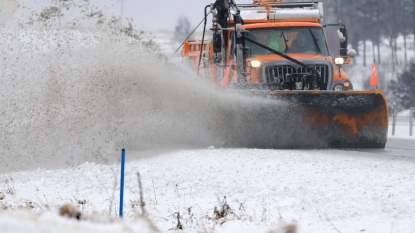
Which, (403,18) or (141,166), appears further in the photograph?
(403,18)

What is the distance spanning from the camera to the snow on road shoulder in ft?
18.2

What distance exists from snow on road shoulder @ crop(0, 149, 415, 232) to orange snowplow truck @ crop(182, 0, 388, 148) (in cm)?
175

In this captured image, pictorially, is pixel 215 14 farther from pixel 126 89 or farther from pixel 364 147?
pixel 364 147

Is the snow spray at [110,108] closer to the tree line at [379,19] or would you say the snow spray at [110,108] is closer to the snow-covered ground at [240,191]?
the snow-covered ground at [240,191]

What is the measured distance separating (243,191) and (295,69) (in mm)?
5901

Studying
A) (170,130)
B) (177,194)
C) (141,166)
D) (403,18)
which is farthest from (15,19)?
(403,18)

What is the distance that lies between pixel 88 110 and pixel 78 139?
66 centimetres

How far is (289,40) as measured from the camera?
13141 mm

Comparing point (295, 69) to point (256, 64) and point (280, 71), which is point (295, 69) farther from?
point (256, 64)

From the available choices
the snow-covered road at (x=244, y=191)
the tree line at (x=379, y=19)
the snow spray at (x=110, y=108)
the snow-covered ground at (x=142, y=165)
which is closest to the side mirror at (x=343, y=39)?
the snow spray at (x=110, y=108)

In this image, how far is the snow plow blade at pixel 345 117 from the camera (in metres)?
A: 11.6

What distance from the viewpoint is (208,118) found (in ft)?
39.6

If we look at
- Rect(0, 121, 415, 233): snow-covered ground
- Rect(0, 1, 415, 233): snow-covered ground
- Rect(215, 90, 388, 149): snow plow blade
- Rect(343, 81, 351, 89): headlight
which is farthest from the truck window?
Rect(0, 121, 415, 233): snow-covered ground

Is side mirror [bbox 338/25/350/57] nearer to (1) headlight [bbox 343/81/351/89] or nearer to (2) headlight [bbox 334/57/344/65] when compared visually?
(2) headlight [bbox 334/57/344/65]
